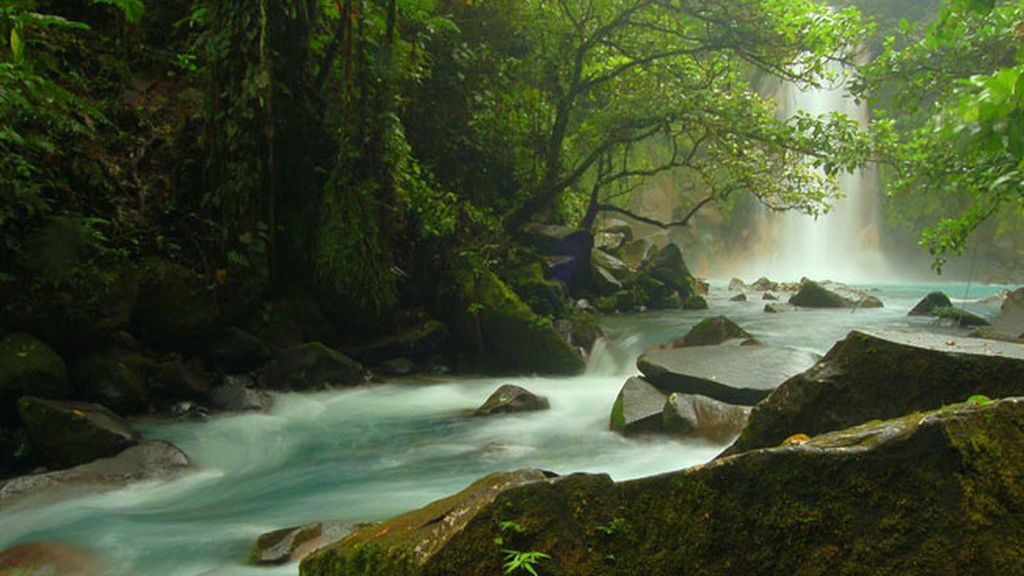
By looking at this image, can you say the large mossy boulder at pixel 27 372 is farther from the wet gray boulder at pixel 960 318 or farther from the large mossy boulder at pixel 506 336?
the wet gray boulder at pixel 960 318

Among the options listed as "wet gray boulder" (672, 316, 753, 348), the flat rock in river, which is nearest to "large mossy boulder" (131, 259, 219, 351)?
the flat rock in river

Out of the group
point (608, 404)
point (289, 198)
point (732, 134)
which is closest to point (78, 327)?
point (289, 198)

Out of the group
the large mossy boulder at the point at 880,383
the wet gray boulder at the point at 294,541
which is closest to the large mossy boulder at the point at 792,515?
the large mossy boulder at the point at 880,383

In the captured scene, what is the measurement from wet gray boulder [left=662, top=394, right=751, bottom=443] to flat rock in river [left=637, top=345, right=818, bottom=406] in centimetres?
45

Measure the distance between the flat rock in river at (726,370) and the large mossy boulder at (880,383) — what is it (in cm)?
243

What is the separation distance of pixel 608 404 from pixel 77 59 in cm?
678

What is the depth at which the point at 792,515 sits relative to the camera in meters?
1.91

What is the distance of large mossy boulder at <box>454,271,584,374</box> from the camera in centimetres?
842

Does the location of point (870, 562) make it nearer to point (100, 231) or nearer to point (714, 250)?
point (100, 231)

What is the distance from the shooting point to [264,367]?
7156mm

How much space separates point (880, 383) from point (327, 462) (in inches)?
158

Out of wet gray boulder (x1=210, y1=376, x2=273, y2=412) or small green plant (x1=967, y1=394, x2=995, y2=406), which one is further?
wet gray boulder (x1=210, y1=376, x2=273, y2=412)

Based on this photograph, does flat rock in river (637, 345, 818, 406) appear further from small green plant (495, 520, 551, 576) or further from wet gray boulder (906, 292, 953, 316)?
wet gray boulder (906, 292, 953, 316)

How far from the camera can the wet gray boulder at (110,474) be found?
434 centimetres
